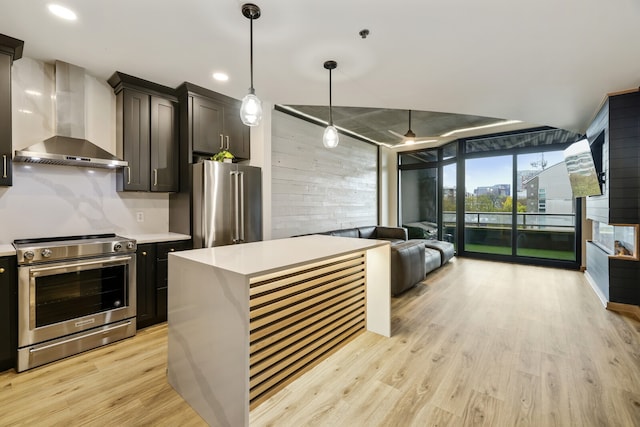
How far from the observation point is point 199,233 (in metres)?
3.08

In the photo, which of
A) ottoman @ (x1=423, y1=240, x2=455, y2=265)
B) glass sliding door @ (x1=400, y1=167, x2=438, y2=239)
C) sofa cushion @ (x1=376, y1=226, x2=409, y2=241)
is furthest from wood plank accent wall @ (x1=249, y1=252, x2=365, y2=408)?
glass sliding door @ (x1=400, y1=167, x2=438, y2=239)

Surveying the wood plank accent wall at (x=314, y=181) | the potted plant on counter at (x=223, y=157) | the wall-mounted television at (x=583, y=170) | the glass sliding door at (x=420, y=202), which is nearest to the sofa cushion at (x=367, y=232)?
the wood plank accent wall at (x=314, y=181)

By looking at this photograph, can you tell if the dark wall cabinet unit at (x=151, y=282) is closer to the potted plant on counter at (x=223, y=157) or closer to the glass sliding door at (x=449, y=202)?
the potted plant on counter at (x=223, y=157)

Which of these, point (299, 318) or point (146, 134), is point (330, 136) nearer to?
point (299, 318)

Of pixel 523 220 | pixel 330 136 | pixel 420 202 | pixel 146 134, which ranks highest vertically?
pixel 146 134

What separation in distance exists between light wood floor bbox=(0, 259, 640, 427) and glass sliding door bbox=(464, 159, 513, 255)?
3319mm

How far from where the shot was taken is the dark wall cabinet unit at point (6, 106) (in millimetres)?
2291

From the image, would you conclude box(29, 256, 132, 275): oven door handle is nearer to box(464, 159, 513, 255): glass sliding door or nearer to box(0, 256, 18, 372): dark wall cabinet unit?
box(0, 256, 18, 372): dark wall cabinet unit

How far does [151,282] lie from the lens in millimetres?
2879

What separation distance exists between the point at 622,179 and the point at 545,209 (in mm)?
2715

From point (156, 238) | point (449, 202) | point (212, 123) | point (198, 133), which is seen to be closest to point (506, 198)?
point (449, 202)

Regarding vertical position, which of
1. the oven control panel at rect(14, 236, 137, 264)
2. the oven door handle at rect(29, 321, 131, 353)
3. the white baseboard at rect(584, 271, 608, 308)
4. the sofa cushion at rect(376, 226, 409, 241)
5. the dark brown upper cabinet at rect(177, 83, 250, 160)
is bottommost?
the white baseboard at rect(584, 271, 608, 308)

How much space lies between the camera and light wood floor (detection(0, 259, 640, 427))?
1.66 m

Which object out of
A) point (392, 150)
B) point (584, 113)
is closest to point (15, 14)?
point (584, 113)
